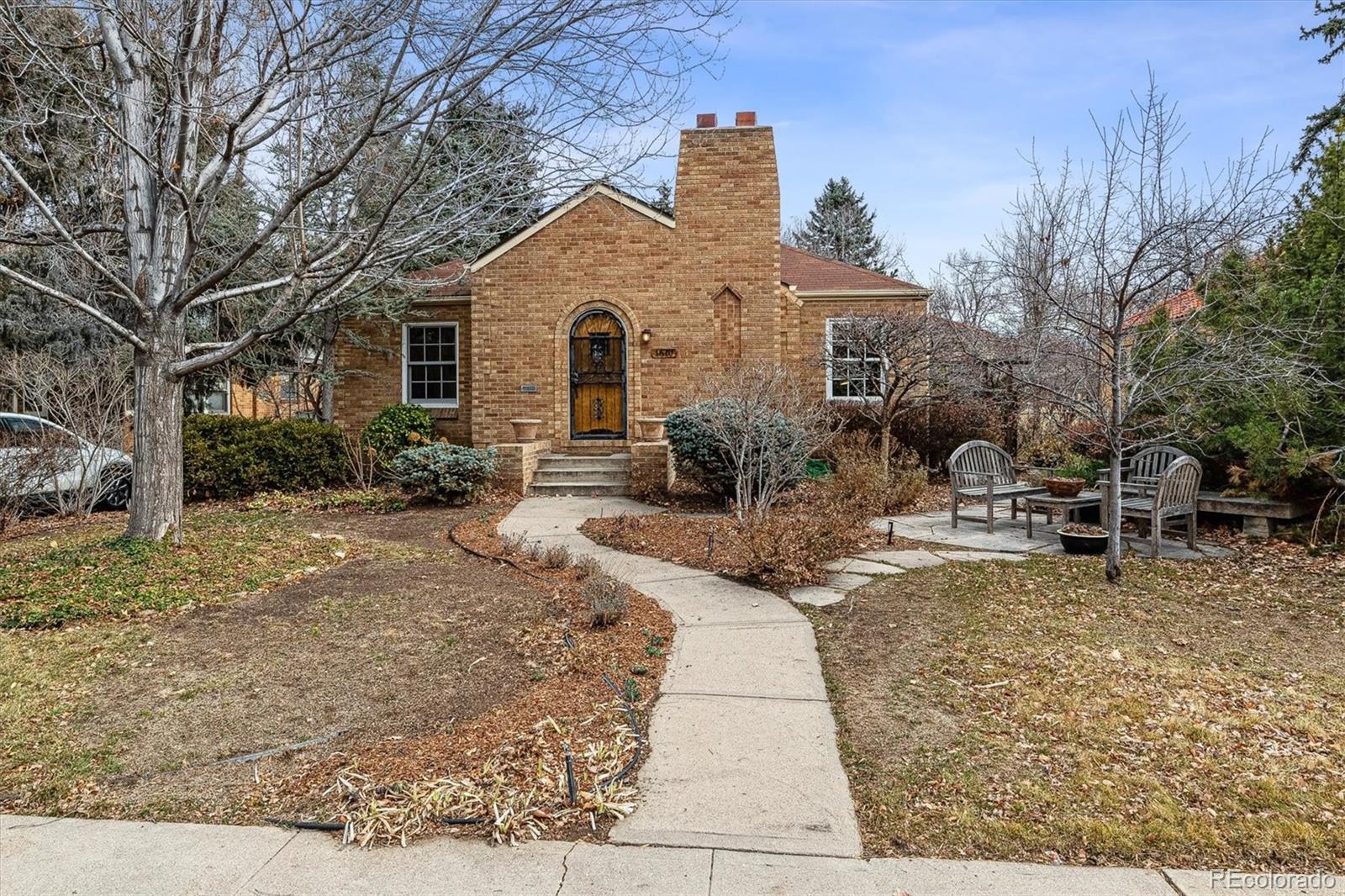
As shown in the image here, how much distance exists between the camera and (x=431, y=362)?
15.8 meters

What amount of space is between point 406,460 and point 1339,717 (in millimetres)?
9850

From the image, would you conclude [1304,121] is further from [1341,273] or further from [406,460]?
[406,460]

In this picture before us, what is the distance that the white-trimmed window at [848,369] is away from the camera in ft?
43.6

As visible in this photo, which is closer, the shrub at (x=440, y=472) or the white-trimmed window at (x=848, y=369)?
the shrub at (x=440, y=472)

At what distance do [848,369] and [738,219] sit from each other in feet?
A: 11.0

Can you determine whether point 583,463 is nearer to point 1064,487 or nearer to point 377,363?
point 377,363

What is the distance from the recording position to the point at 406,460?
10633 millimetres

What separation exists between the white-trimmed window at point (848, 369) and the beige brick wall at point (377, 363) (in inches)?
285

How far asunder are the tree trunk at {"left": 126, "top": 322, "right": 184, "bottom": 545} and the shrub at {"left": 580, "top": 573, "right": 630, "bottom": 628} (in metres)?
4.39

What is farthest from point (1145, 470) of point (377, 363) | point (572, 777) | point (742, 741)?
point (377, 363)

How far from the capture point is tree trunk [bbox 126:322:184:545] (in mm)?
7062

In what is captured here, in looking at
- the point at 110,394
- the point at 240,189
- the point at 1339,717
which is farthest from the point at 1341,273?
the point at 110,394

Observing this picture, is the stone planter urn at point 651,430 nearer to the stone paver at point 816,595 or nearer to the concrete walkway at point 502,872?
the stone paver at point 816,595

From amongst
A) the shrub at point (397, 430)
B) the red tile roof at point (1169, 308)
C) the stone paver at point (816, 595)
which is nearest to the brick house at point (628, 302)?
the shrub at point (397, 430)
